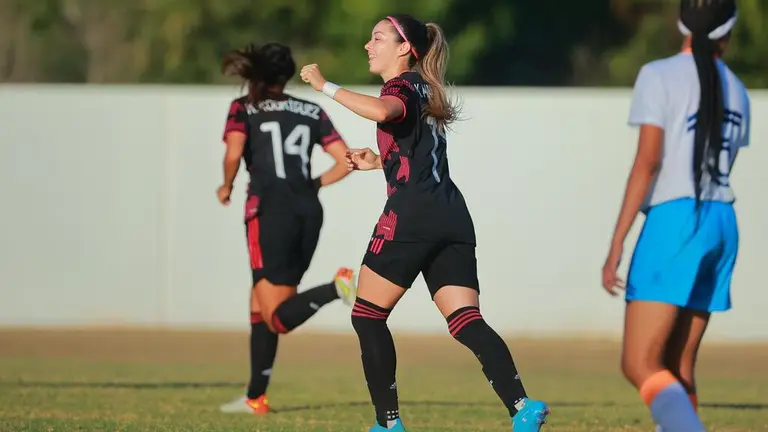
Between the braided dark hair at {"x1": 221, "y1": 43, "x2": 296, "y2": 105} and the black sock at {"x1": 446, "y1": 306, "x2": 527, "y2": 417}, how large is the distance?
102 inches

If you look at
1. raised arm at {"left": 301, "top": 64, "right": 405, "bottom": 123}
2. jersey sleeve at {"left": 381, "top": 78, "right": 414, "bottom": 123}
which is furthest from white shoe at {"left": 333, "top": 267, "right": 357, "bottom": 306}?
raised arm at {"left": 301, "top": 64, "right": 405, "bottom": 123}

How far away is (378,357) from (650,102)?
1.70 m

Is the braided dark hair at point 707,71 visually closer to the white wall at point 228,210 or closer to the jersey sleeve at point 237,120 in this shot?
the jersey sleeve at point 237,120

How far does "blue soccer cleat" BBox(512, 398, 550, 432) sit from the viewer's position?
5.63 m

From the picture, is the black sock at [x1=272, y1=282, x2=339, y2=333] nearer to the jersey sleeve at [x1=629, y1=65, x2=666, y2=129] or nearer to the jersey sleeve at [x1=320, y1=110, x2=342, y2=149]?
the jersey sleeve at [x1=320, y1=110, x2=342, y2=149]

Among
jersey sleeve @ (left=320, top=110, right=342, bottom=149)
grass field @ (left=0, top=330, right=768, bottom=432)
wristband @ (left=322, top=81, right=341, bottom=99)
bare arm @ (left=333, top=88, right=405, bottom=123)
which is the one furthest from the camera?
jersey sleeve @ (left=320, top=110, right=342, bottom=149)

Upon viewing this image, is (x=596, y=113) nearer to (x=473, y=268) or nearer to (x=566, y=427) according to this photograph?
(x=566, y=427)

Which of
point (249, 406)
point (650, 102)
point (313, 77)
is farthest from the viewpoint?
point (249, 406)

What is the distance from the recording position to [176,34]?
20.2m

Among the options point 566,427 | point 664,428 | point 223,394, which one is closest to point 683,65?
point 664,428

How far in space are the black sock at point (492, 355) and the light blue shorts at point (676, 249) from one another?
3.09 feet

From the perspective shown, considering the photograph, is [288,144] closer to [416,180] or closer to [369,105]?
[416,180]

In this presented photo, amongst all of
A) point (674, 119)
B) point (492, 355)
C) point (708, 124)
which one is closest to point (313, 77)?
point (492, 355)

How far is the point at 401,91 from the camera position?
5684mm
